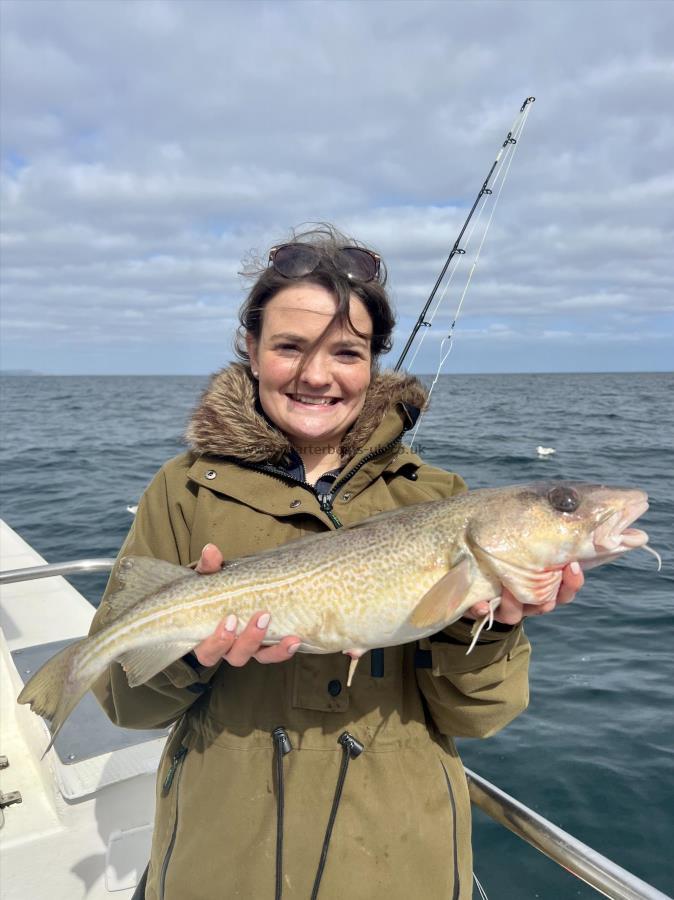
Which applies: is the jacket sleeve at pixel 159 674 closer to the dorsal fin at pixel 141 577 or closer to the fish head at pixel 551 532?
the dorsal fin at pixel 141 577

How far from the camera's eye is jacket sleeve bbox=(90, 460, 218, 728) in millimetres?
2717

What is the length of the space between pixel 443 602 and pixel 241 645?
82cm

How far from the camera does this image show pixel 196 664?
8.96 ft

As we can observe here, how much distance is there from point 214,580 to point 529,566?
52.6 inches

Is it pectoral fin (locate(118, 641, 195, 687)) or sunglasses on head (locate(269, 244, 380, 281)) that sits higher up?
sunglasses on head (locate(269, 244, 380, 281))

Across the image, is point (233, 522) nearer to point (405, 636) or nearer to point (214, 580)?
point (214, 580)

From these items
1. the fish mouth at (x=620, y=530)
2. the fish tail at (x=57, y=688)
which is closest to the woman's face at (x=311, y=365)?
the fish mouth at (x=620, y=530)

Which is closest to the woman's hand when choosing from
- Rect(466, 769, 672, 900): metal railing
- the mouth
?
the mouth

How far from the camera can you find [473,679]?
2.54 metres

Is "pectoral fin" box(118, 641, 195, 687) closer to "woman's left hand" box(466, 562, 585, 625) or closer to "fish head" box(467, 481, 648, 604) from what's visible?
"woman's left hand" box(466, 562, 585, 625)

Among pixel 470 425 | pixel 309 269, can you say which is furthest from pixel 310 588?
pixel 470 425

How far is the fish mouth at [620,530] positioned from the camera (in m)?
2.69

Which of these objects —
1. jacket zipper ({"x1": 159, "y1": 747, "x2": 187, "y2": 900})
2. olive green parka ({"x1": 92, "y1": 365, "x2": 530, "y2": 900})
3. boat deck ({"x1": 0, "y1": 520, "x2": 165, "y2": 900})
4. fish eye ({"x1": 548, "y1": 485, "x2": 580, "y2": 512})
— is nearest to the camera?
olive green parka ({"x1": 92, "y1": 365, "x2": 530, "y2": 900})

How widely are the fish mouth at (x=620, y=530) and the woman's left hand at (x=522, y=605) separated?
6.2 inches
